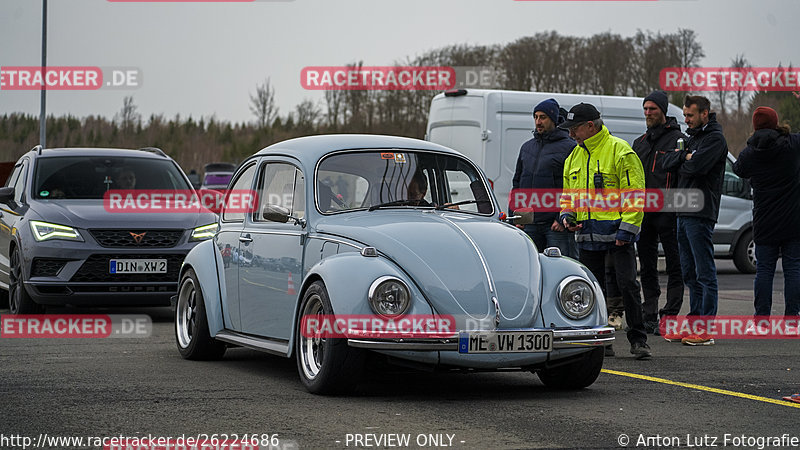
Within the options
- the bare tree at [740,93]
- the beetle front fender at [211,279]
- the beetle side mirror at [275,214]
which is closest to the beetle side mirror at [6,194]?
the beetle front fender at [211,279]

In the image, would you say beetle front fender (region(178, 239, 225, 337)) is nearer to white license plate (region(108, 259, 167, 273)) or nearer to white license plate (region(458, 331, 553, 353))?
white license plate (region(458, 331, 553, 353))

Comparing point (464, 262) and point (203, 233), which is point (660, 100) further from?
point (203, 233)

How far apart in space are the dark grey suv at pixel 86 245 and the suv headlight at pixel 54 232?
0.03 ft

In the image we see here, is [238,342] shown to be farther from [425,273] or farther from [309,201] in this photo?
[425,273]

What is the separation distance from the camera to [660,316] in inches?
480

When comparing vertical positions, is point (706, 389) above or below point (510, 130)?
below

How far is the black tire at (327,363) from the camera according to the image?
7223mm

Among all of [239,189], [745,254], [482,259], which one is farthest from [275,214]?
[745,254]

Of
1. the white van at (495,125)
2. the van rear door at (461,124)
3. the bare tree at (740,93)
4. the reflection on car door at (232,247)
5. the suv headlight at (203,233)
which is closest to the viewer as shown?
the reflection on car door at (232,247)

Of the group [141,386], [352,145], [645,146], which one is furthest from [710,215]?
[141,386]

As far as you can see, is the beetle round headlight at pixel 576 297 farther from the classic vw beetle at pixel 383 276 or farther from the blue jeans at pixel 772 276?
the blue jeans at pixel 772 276

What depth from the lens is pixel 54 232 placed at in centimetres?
1266

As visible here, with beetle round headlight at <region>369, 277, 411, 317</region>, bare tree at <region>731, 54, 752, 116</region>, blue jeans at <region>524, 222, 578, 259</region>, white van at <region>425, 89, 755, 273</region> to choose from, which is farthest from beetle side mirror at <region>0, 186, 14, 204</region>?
bare tree at <region>731, 54, 752, 116</region>
